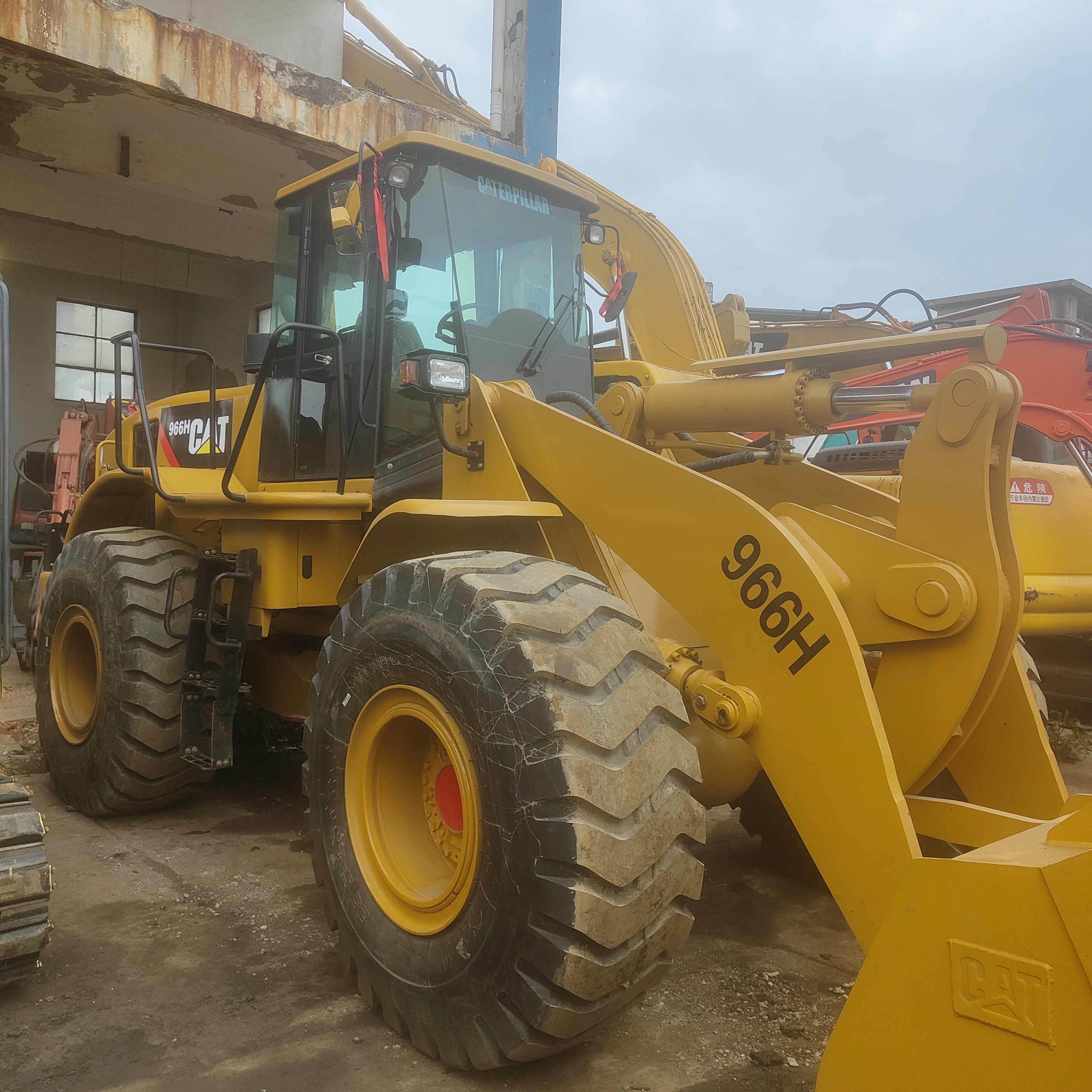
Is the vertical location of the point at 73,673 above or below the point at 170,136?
below

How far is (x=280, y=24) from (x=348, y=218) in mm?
7530

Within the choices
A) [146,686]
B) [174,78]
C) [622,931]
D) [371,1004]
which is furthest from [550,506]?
[174,78]

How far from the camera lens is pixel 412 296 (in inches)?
147

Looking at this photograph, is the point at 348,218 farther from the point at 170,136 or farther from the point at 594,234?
the point at 170,136

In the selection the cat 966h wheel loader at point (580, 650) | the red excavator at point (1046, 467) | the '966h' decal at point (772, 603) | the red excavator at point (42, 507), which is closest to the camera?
the cat 966h wheel loader at point (580, 650)

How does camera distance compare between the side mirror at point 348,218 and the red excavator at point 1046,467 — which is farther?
the red excavator at point 1046,467

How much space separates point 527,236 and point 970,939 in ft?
10.1

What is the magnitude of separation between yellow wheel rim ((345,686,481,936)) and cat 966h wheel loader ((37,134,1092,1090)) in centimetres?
1

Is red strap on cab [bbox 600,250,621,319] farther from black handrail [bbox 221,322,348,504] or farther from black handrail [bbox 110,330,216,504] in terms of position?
black handrail [bbox 110,330,216,504]

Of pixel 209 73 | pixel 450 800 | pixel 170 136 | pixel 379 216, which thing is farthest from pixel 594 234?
pixel 170 136

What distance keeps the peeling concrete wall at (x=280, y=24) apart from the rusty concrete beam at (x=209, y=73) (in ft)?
2.97

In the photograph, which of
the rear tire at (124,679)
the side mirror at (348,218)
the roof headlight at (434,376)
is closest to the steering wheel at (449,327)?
the side mirror at (348,218)

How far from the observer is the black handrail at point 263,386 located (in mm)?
3818

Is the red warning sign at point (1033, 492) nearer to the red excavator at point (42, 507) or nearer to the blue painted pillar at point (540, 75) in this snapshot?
the blue painted pillar at point (540, 75)
